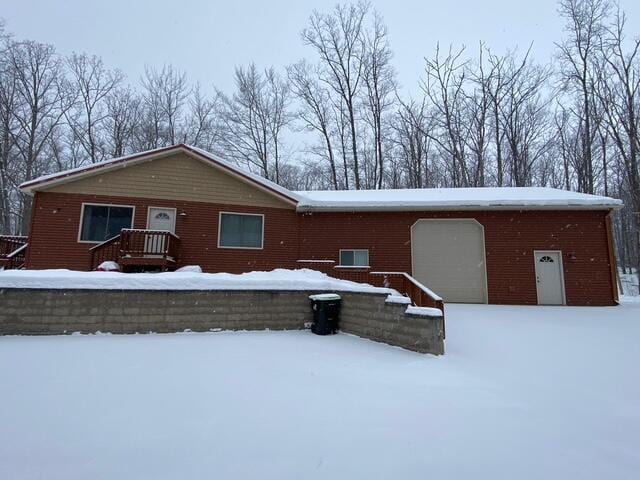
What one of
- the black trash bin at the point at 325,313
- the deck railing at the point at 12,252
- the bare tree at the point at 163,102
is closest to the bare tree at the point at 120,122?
the bare tree at the point at 163,102

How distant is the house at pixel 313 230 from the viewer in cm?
1034

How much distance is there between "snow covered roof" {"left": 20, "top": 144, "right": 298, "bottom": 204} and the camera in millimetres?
10086

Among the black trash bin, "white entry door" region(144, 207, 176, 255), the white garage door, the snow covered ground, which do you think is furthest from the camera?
the white garage door

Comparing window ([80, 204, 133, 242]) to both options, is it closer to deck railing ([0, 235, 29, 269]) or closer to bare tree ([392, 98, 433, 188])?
deck railing ([0, 235, 29, 269])

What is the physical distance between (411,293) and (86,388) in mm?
5661

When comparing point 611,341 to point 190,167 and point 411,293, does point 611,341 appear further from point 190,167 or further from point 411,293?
point 190,167

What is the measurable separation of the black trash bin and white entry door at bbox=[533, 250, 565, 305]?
7.39 metres

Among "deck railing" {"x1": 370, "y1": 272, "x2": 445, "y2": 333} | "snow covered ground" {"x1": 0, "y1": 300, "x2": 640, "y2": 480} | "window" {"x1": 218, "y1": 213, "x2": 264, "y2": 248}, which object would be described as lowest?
"snow covered ground" {"x1": 0, "y1": 300, "x2": 640, "y2": 480}

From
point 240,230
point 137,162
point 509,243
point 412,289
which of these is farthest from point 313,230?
point 509,243

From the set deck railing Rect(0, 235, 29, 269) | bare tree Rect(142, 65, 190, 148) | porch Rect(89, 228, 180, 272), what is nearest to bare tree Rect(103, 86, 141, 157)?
bare tree Rect(142, 65, 190, 148)

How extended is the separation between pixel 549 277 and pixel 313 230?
7551 millimetres

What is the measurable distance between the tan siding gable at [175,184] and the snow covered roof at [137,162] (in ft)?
0.58

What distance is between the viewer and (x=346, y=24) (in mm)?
24125

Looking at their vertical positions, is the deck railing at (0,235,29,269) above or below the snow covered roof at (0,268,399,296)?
above
